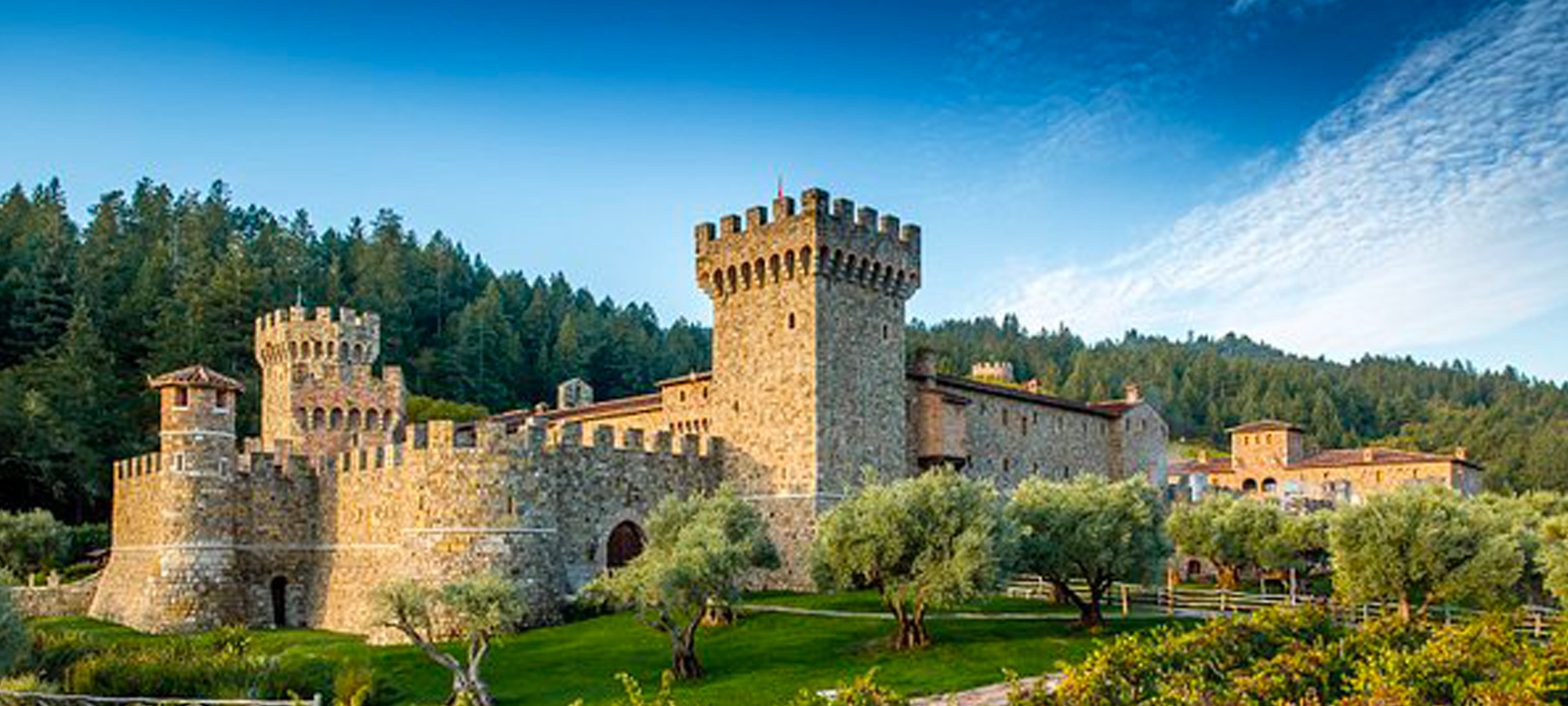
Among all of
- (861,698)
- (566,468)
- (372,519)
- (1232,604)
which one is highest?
(566,468)

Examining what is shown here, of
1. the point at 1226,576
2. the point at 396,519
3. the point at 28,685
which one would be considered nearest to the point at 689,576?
the point at 28,685

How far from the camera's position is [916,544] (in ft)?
105

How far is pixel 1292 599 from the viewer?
4069 cm

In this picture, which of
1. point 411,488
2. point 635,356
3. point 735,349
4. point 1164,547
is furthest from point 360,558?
point 635,356

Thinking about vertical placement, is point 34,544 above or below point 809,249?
below

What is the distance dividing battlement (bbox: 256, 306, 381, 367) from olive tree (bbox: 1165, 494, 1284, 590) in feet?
104

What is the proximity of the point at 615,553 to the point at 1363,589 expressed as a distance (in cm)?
2154

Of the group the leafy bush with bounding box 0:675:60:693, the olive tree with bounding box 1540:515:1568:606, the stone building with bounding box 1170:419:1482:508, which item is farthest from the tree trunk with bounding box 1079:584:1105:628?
the stone building with bounding box 1170:419:1482:508

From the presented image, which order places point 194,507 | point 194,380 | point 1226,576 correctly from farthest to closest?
1. point 1226,576
2. point 194,507
3. point 194,380

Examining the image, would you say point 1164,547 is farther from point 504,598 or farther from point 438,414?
point 438,414

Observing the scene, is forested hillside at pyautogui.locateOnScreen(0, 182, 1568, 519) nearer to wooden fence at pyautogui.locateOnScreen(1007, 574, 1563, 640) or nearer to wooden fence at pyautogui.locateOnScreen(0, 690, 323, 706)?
wooden fence at pyautogui.locateOnScreen(0, 690, 323, 706)

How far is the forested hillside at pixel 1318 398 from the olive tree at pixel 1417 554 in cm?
9712

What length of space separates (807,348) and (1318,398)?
121805 millimetres

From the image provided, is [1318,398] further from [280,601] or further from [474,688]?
[474,688]
